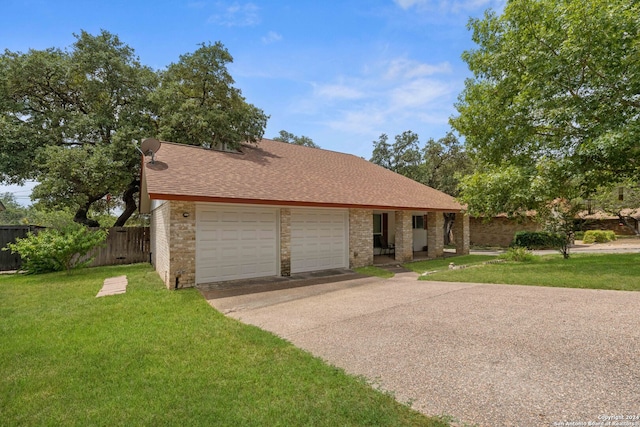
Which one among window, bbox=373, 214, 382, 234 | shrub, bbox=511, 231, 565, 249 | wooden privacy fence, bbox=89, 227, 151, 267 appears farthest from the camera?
shrub, bbox=511, 231, 565, 249

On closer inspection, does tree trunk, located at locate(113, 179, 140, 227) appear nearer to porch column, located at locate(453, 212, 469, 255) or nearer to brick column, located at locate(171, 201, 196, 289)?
brick column, located at locate(171, 201, 196, 289)

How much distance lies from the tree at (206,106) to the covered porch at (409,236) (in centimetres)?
774

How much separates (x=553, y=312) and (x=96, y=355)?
7.02 m

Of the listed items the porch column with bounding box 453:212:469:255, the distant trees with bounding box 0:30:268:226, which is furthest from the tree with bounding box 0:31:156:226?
the porch column with bounding box 453:212:469:255

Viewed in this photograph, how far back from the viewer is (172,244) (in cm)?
834

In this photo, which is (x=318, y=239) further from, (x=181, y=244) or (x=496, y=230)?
(x=496, y=230)

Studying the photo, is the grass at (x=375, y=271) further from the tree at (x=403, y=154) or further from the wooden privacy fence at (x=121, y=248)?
the tree at (x=403, y=154)

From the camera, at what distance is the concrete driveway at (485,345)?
285 centimetres

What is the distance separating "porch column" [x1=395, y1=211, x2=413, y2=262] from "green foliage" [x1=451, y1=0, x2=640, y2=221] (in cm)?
265

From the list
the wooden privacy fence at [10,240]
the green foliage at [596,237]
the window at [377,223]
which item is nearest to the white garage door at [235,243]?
the window at [377,223]

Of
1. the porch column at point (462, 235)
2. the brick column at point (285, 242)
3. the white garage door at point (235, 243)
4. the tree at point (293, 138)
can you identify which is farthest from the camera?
the tree at point (293, 138)

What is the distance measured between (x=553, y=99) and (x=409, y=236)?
7.18 meters

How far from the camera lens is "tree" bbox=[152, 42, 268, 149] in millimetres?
15148

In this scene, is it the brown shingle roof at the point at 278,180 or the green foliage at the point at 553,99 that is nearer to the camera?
the brown shingle roof at the point at 278,180
